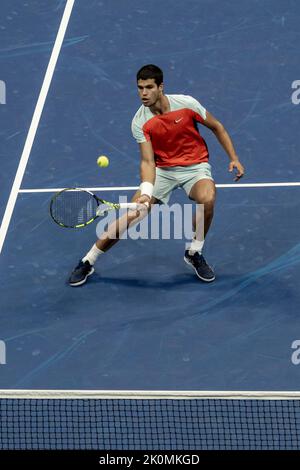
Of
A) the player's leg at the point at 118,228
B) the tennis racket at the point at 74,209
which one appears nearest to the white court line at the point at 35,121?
the tennis racket at the point at 74,209

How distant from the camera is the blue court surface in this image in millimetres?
10766

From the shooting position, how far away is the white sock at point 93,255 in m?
11.6

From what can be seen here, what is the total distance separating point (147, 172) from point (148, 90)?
72cm

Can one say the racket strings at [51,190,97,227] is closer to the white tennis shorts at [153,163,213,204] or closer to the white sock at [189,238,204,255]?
the white tennis shorts at [153,163,213,204]

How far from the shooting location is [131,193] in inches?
503

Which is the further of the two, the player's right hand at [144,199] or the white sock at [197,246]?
the white sock at [197,246]

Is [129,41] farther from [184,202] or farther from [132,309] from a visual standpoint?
[132,309]

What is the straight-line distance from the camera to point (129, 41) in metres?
15.1

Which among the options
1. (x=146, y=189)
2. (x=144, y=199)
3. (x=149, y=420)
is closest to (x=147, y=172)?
(x=146, y=189)

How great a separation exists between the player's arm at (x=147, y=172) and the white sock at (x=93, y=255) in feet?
2.88

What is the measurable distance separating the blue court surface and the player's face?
168 centimetres

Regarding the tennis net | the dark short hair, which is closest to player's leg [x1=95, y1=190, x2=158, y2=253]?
the dark short hair

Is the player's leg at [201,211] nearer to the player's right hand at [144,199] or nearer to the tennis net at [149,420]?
the player's right hand at [144,199]

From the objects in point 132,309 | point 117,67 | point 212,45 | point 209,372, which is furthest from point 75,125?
point 209,372
